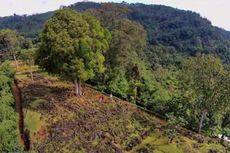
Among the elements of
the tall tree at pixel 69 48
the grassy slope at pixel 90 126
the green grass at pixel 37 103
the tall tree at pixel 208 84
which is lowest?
the grassy slope at pixel 90 126

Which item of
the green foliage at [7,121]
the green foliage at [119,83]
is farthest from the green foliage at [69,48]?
the green foliage at [119,83]

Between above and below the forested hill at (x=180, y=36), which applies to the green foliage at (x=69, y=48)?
above

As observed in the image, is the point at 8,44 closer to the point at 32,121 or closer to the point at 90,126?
the point at 32,121

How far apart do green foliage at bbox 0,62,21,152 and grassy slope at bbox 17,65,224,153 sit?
1.36m

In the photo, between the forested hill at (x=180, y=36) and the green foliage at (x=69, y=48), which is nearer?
the green foliage at (x=69, y=48)

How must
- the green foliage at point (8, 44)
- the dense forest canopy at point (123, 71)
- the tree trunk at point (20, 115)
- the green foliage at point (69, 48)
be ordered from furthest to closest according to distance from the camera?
the green foliage at point (8, 44) < the dense forest canopy at point (123, 71) < the green foliage at point (69, 48) < the tree trunk at point (20, 115)

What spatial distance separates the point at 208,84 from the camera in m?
34.6

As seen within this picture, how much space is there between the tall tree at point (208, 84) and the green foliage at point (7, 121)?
49.9 ft

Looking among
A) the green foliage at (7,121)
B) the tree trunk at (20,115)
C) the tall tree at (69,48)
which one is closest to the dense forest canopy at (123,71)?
the tall tree at (69,48)

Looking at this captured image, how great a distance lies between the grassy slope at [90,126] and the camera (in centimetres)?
2953

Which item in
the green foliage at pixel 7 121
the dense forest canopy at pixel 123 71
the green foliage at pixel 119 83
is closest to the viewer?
the green foliage at pixel 7 121

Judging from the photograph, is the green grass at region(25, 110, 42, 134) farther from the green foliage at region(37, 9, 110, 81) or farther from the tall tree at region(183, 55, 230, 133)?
the tall tree at region(183, 55, 230, 133)

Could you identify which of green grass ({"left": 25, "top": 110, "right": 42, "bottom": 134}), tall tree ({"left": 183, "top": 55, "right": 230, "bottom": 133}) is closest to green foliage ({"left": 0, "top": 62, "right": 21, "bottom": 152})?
green grass ({"left": 25, "top": 110, "right": 42, "bottom": 134})

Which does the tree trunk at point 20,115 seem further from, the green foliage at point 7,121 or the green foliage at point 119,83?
the green foliage at point 119,83
